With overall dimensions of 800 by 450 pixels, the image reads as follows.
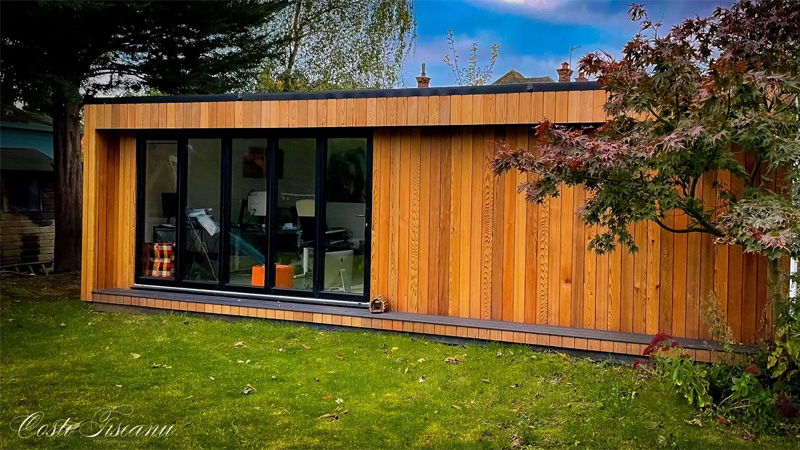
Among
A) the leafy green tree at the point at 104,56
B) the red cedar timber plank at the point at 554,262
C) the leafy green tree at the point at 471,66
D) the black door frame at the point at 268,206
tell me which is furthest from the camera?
the leafy green tree at the point at 471,66

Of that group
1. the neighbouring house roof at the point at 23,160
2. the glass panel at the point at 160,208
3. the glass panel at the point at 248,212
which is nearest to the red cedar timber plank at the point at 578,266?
the glass panel at the point at 248,212

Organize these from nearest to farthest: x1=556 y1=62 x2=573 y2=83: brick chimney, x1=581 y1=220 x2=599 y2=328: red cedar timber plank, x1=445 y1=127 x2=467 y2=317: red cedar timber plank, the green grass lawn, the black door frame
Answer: the green grass lawn < x1=581 y1=220 x2=599 y2=328: red cedar timber plank < x1=445 y1=127 x2=467 y2=317: red cedar timber plank < the black door frame < x1=556 y1=62 x2=573 y2=83: brick chimney

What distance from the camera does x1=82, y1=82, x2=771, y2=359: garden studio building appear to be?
5465 millimetres

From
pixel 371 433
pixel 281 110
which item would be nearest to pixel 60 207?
pixel 281 110

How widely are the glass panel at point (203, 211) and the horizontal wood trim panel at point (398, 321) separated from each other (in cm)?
33

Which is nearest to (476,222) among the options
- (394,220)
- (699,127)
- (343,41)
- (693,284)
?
(394,220)

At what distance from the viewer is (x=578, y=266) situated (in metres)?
5.71

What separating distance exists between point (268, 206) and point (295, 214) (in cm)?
33

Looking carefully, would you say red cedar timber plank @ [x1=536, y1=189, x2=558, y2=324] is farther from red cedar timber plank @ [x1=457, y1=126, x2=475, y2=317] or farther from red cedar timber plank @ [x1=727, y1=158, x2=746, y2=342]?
red cedar timber plank @ [x1=727, y1=158, x2=746, y2=342]

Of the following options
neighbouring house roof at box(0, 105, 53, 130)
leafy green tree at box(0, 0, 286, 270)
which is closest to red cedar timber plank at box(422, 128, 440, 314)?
leafy green tree at box(0, 0, 286, 270)

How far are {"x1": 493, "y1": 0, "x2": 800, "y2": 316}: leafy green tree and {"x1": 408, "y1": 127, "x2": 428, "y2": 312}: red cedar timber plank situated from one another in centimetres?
197

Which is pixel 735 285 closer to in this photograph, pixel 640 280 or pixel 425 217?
pixel 640 280

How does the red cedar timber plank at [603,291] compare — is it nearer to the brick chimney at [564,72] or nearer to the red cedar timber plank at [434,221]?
the red cedar timber plank at [434,221]

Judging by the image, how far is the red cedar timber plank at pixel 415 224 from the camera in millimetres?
6309
